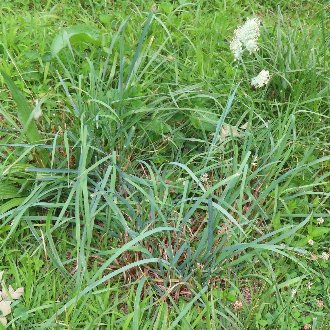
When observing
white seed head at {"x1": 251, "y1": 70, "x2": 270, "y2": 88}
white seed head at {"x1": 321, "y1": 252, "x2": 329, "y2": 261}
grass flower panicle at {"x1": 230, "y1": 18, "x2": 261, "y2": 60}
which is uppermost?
grass flower panicle at {"x1": 230, "y1": 18, "x2": 261, "y2": 60}

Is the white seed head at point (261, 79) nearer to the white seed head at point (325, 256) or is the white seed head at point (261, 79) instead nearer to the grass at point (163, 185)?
the grass at point (163, 185)

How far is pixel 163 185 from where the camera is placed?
2.12m

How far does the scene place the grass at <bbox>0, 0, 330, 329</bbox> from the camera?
193cm

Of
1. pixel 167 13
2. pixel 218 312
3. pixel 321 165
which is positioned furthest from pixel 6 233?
pixel 167 13

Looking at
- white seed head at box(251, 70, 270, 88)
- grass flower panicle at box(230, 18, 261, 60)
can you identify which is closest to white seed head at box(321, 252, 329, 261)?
white seed head at box(251, 70, 270, 88)

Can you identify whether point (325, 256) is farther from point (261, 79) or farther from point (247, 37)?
point (247, 37)

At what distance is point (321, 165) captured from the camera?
93.9 inches

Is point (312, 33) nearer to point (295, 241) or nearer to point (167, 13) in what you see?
point (167, 13)

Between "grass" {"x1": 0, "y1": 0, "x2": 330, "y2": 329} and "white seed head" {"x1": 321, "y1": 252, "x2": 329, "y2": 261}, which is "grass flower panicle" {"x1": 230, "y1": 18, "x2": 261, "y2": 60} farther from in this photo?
"white seed head" {"x1": 321, "y1": 252, "x2": 329, "y2": 261}

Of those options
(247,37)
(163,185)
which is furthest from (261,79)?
(163,185)

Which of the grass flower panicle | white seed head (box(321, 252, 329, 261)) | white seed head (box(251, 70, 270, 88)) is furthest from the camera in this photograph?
white seed head (box(251, 70, 270, 88))

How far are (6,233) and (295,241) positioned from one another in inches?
44.0

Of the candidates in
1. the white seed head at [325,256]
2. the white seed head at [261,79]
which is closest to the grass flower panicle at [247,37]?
the white seed head at [261,79]

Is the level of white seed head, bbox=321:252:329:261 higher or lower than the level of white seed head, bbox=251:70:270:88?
lower
